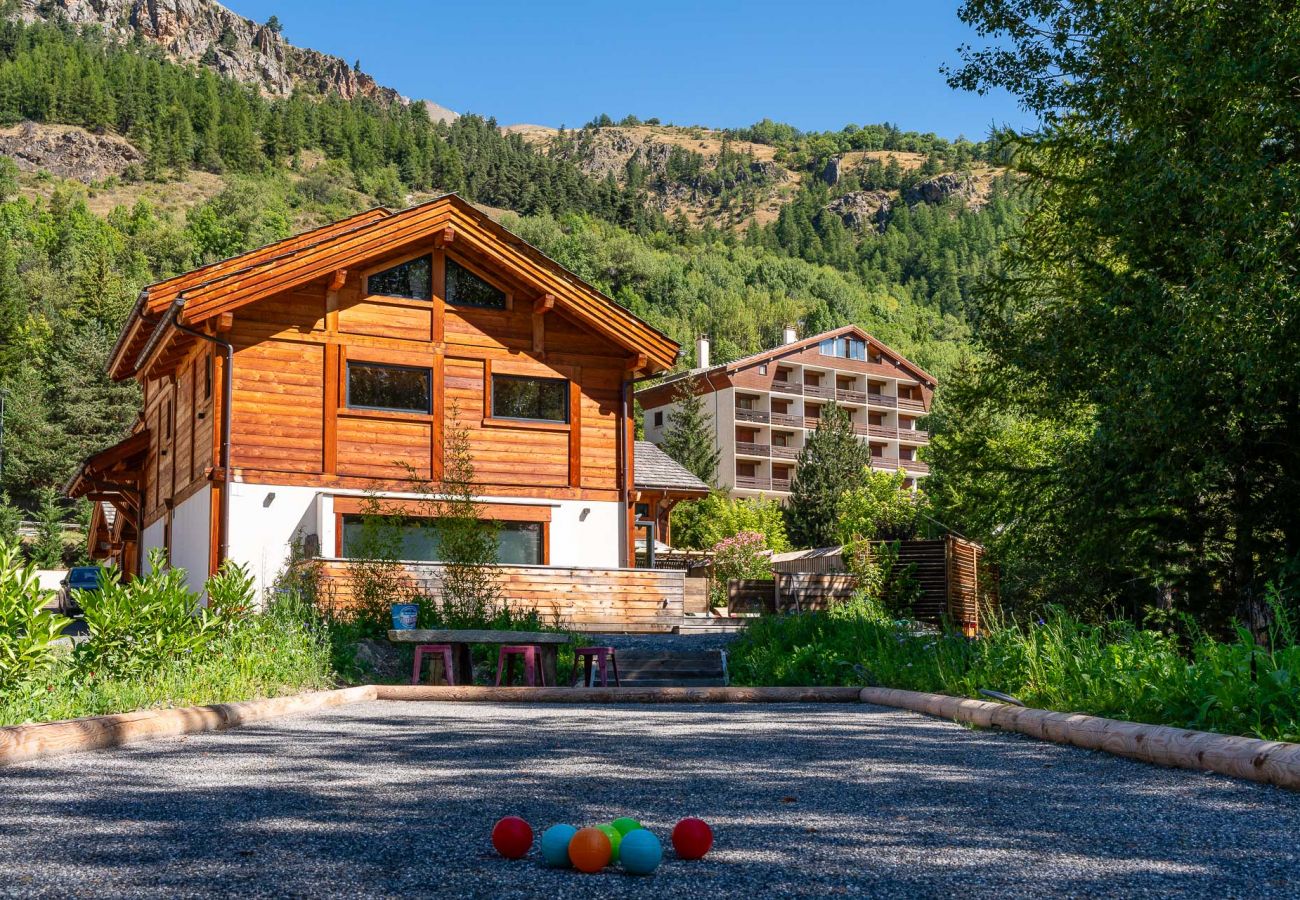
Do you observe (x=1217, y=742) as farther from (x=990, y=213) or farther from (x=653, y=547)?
(x=990, y=213)

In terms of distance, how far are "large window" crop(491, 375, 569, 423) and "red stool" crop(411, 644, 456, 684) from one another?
329 inches

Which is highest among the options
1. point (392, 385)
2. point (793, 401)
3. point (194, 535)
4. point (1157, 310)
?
point (793, 401)

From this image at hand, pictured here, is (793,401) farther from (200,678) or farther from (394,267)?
(200,678)

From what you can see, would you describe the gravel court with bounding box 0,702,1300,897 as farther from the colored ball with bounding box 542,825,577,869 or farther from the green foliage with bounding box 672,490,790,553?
the green foliage with bounding box 672,490,790,553

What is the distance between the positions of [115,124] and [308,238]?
435ft

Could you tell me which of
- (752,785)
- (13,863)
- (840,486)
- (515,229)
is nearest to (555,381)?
(752,785)

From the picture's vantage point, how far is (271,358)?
66.5ft

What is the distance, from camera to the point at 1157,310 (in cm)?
1398

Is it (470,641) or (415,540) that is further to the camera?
(415,540)

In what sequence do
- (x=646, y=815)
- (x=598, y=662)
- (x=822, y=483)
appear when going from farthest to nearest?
(x=822, y=483) < (x=598, y=662) < (x=646, y=815)

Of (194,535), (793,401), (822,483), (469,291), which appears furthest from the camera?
(793,401)

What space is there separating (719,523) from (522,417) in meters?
36.2

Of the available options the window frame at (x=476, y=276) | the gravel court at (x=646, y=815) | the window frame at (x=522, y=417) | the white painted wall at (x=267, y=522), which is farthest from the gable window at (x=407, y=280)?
the gravel court at (x=646, y=815)

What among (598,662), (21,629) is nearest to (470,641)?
(598,662)
